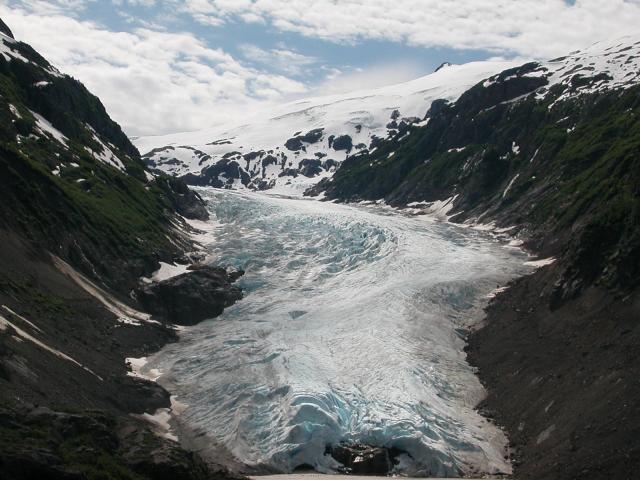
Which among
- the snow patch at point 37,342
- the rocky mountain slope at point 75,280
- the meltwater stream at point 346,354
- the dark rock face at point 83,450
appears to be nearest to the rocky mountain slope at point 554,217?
the meltwater stream at point 346,354

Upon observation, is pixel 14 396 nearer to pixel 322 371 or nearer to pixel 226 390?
pixel 226 390

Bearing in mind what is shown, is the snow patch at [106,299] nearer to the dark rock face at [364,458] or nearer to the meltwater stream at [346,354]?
the meltwater stream at [346,354]

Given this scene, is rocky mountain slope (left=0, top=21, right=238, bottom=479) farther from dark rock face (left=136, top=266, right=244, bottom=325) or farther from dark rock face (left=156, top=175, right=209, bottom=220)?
dark rock face (left=136, top=266, right=244, bottom=325)

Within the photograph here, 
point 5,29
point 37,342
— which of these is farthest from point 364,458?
point 5,29

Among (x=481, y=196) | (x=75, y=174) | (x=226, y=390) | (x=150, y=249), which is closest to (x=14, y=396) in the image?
(x=226, y=390)

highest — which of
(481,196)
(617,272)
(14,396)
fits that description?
(14,396)

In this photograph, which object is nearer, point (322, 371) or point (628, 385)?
point (628, 385)
